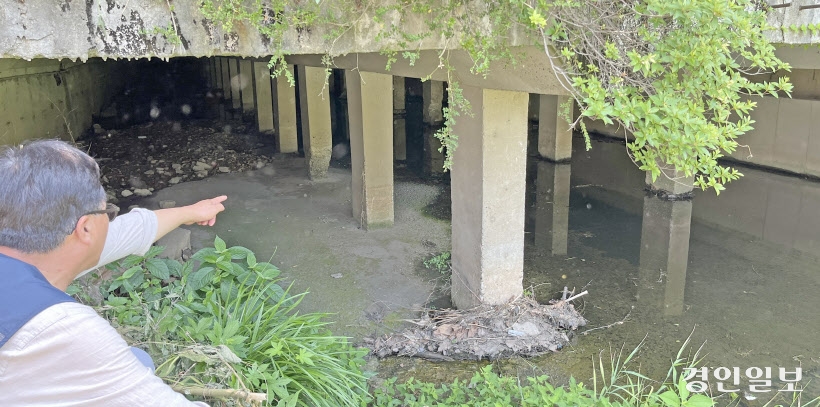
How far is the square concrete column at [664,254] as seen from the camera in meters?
6.72

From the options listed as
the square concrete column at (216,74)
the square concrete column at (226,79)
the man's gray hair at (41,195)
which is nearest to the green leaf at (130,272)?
the man's gray hair at (41,195)

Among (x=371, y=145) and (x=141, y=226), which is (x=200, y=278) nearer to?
(x=141, y=226)

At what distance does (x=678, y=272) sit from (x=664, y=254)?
2.18 feet

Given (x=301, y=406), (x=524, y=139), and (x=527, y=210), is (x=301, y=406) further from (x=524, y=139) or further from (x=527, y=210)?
(x=527, y=210)

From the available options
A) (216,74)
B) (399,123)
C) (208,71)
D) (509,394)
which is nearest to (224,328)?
(509,394)

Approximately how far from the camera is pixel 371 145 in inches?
318

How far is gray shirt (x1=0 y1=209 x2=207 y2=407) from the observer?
1277 mm

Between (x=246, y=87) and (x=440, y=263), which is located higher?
(x=246, y=87)

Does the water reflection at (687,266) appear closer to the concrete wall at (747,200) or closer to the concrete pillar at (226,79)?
the concrete wall at (747,200)

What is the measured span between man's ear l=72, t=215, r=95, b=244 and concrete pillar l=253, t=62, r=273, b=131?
41.8ft

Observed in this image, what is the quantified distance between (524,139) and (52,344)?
452cm

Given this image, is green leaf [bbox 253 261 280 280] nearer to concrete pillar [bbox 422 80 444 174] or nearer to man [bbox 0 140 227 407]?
man [bbox 0 140 227 407]

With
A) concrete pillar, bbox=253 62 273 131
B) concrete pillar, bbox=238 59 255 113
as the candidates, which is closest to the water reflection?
concrete pillar, bbox=253 62 273 131

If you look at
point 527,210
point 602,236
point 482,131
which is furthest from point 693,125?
point 527,210
